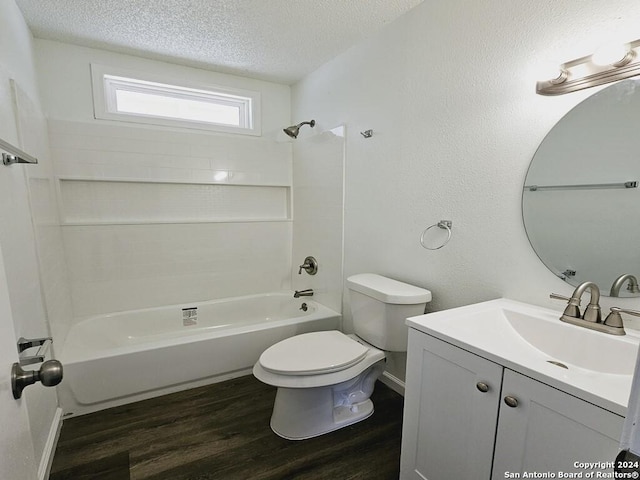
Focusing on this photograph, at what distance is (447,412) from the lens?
3.68 ft

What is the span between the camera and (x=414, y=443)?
4.15 ft

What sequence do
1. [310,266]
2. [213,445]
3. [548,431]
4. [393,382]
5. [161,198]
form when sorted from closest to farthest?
1. [548,431]
2. [213,445]
3. [393,382]
4. [161,198]
5. [310,266]

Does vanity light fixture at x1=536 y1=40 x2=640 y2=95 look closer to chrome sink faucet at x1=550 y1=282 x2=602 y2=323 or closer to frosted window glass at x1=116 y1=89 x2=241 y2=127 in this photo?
chrome sink faucet at x1=550 y1=282 x2=602 y2=323

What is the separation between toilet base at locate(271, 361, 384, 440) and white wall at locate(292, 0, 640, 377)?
0.43 m

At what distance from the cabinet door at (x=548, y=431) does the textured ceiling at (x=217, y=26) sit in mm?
1934

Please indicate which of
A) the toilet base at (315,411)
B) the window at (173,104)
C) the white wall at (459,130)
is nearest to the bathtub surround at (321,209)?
the white wall at (459,130)

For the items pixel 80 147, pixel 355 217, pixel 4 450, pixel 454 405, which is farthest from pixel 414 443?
pixel 80 147

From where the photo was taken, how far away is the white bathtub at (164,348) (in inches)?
73.5

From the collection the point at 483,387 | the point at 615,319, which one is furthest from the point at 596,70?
the point at 483,387

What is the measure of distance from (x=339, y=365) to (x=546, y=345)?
0.90 metres

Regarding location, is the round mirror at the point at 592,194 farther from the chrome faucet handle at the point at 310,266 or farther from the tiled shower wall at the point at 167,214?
the tiled shower wall at the point at 167,214

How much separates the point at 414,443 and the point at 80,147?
9.19 ft

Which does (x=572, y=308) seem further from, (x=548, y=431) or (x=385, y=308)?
(x=385, y=308)

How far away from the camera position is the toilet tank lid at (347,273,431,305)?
167 cm
